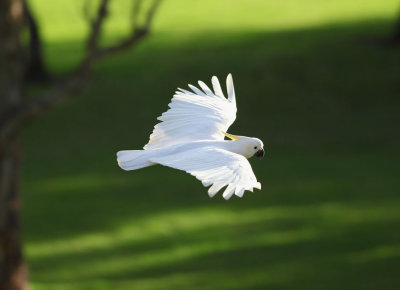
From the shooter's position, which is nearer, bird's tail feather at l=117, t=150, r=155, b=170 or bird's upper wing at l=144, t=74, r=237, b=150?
bird's tail feather at l=117, t=150, r=155, b=170

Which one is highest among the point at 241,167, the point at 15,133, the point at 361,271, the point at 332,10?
the point at 332,10

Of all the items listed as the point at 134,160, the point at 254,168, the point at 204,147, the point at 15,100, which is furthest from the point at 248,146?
the point at 254,168

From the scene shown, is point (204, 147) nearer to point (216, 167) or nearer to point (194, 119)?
point (216, 167)

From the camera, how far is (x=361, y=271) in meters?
14.8

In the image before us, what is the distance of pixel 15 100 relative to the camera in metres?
11.1

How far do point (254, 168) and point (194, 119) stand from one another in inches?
516

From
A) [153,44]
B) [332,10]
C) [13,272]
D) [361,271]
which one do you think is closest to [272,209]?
[361,271]

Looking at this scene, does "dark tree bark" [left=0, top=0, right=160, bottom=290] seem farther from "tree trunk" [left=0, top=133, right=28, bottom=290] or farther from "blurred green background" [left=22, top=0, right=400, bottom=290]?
"blurred green background" [left=22, top=0, right=400, bottom=290]

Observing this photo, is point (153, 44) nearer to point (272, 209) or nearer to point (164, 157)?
point (272, 209)

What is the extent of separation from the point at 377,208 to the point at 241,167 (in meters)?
13.3

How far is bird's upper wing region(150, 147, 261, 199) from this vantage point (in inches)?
161

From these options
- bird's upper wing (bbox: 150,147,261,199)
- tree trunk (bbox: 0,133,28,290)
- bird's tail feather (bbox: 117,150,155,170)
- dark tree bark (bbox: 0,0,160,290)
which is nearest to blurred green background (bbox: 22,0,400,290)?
tree trunk (bbox: 0,133,28,290)

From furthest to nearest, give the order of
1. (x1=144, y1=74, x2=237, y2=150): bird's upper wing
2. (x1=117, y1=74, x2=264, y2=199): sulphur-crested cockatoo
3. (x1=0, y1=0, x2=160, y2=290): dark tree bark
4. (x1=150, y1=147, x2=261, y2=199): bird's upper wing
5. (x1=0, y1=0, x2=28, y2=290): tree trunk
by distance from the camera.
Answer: (x1=0, y1=0, x2=28, y2=290): tree trunk, (x1=0, y1=0, x2=160, y2=290): dark tree bark, (x1=144, y1=74, x2=237, y2=150): bird's upper wing, (x1=117, y1=74, x2=264, y2=199): sulphur-crested cockatoo, (x1=150, y1=147, x2=261, y2=199): bird's upper wing

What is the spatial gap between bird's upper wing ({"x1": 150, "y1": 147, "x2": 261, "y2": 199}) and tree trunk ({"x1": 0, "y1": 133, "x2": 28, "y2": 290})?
693cm
